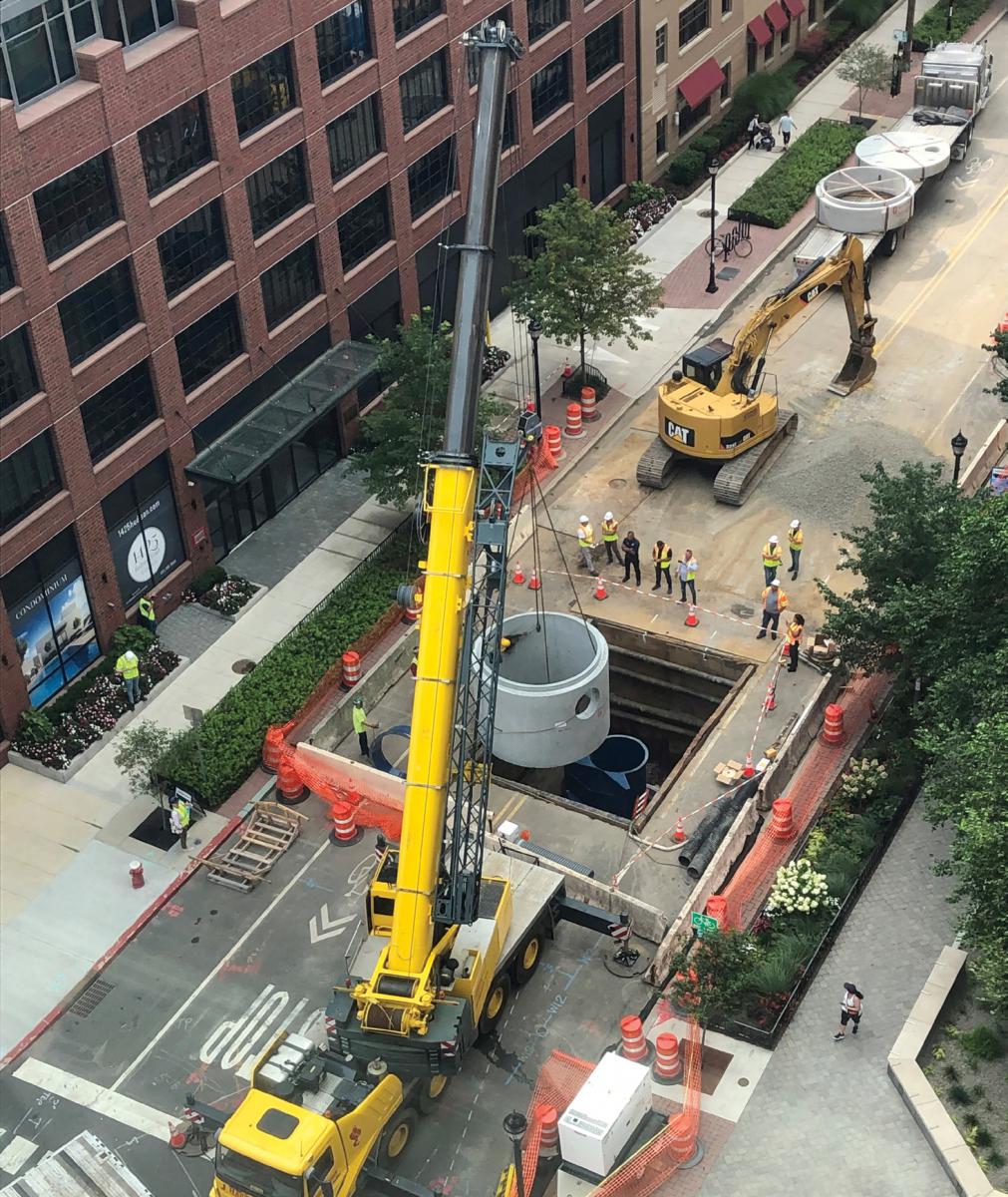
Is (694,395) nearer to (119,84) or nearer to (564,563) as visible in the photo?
(564,563)

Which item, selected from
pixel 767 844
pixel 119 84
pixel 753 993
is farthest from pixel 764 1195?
pixel 119 84

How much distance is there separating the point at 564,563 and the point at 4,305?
16.2 m

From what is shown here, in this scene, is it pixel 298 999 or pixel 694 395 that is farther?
pixel 694 395

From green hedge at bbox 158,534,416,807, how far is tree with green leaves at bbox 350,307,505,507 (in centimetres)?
202

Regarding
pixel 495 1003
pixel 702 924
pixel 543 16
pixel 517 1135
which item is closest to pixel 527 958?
pixel 495 1003

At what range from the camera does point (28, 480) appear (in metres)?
45.5

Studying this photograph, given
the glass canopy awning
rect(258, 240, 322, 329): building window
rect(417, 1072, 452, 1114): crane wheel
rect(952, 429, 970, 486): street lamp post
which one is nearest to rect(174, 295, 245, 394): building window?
rect(258, 240, 322, 329): building window

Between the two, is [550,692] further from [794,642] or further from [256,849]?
[256,849]

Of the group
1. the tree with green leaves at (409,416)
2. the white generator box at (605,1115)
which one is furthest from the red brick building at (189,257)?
the white generator box at (605,1115)

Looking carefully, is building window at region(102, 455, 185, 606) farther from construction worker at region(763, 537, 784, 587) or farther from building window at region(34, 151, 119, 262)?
construction worker at region(763, 537, 784, 587)

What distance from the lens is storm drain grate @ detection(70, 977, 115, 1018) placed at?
3947cm

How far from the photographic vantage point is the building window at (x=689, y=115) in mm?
72000

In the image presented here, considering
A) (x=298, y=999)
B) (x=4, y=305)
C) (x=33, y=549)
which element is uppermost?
(x=4, y=305)

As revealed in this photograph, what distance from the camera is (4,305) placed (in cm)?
4312
